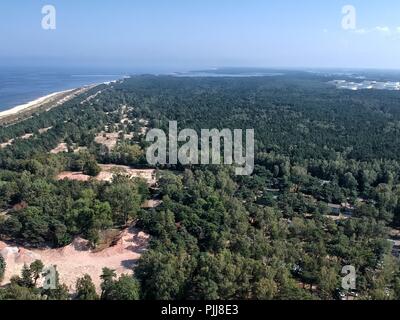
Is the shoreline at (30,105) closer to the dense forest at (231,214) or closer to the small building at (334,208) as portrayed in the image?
the dense forest at (231,214)

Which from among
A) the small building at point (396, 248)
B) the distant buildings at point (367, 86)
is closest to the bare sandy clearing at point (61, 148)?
the small building at point (396, 248)

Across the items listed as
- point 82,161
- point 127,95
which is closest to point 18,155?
point 82,161

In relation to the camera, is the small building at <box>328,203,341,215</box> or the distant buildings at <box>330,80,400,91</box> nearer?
the small building at <box>328,203,341,215</box>

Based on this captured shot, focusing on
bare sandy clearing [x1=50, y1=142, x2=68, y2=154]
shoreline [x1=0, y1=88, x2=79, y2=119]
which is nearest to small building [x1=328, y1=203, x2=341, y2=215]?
bare sandy clearing [x1=50, y1=142, x2=68, y2=154]

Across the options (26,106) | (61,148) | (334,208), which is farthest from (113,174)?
(26,106)

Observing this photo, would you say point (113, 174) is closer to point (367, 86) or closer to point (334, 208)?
point (334, 208)

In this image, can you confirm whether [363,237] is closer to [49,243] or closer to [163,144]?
[49,243]

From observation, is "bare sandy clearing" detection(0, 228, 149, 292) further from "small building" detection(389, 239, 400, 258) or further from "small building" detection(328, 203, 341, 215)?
"small building" detection(328, 203, 341, 215)
